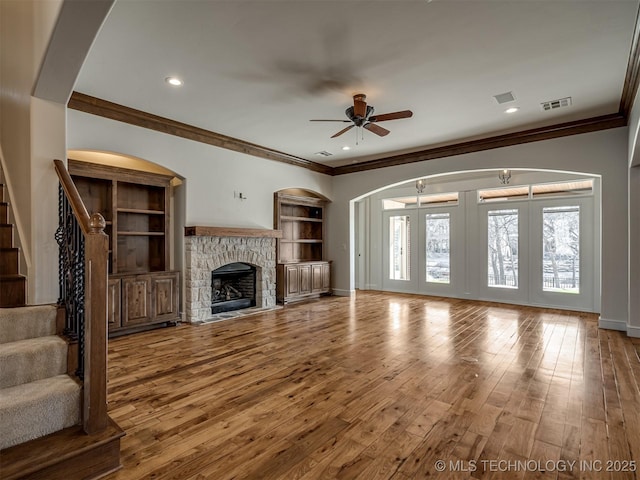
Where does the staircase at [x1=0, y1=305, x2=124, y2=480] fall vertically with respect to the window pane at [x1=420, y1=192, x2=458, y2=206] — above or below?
below

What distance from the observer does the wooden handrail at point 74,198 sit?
1975 millimetres

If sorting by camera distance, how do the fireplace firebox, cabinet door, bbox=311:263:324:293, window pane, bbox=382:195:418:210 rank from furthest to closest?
window pane, bbox=382:195:418:210 → cabinet door, bbox=311:263:324:293 → the fireplace firebox

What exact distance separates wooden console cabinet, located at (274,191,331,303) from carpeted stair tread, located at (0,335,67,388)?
198 inches

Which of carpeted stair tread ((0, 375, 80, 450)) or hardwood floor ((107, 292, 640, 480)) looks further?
hardwood floor ((107, 292, 640, 480))

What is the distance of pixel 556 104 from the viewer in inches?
182

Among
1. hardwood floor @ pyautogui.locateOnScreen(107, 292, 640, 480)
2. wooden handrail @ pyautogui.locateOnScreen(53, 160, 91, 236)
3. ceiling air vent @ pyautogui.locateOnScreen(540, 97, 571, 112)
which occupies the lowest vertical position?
hardwood floor @ pyautogui.locateOnScreen(107, 292, 640, 480)

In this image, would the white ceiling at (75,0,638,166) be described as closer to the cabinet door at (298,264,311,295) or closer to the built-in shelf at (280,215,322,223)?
the built-in shelf at (280,215,322,223)

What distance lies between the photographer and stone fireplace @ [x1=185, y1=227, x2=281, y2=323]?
215 inches

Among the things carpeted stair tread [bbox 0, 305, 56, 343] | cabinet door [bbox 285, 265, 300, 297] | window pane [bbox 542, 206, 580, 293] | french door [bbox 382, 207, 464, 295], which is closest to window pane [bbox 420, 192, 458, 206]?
french door [bbox 382, 207, 464, 295]

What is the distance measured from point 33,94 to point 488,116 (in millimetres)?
5335

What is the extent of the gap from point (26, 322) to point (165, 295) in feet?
9.62

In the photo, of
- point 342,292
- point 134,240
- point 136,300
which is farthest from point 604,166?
point 134,240

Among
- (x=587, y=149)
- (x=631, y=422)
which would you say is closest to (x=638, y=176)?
(x=587, y=149)

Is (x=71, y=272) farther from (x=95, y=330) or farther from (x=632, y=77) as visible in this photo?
(x=632, y=77)
